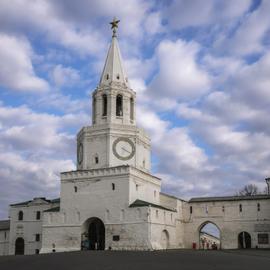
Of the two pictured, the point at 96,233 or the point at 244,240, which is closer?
the point at 96,233

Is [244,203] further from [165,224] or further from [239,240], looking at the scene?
[165,224]

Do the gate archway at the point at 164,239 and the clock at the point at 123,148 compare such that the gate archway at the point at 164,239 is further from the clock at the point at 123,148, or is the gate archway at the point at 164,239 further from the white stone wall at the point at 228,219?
the clock at the point at 123,148

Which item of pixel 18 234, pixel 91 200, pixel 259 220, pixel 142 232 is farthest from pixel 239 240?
pixel 18 234

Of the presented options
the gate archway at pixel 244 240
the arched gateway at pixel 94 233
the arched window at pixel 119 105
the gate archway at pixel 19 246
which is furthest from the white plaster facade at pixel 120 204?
the gate archway at pixel 244 240

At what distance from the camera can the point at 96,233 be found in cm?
4812

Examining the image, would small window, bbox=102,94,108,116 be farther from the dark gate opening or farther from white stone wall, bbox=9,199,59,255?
white stone wall, bbox=9,199,59,255

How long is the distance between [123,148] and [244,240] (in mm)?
18219

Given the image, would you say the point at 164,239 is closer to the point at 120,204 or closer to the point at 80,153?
the point at 120,204

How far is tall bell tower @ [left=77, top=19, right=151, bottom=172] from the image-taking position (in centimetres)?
4841

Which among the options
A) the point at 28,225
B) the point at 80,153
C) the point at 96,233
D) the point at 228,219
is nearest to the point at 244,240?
the point at 228,219

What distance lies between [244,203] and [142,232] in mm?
15167

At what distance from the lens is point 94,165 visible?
48.6m

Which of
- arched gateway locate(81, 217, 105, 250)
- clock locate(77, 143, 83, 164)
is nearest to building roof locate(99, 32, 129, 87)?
clock locate(77, 143, 83, 164)

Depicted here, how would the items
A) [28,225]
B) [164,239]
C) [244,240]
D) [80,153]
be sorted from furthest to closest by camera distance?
1. [28,225]
2. [244,240]
3. [80,153]
4. [164,239]
